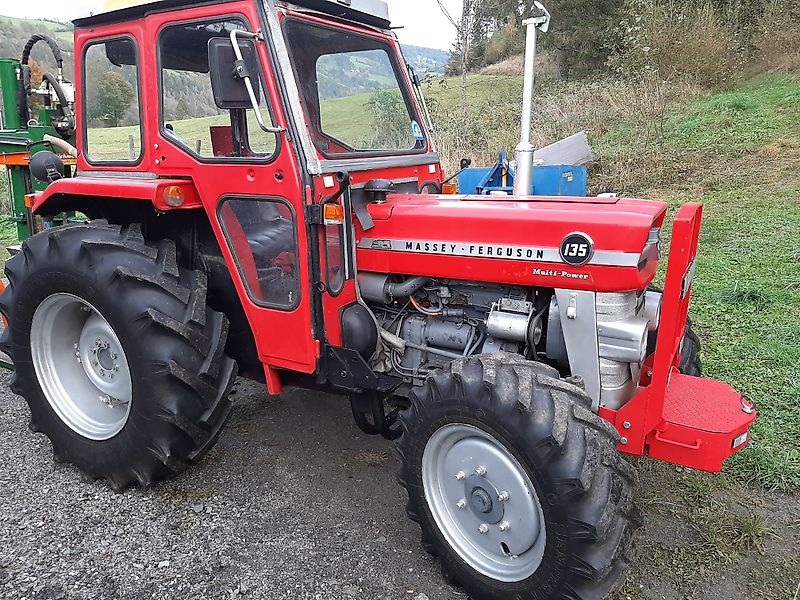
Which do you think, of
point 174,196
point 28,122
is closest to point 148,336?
point 174,196

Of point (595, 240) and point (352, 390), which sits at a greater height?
point (595, 240)

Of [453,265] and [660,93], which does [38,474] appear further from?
[660,93]

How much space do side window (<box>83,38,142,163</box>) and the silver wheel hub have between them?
2.11 meters

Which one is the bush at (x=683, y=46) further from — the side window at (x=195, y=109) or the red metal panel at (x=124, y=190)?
the red metal panel at (x=124, y=190)

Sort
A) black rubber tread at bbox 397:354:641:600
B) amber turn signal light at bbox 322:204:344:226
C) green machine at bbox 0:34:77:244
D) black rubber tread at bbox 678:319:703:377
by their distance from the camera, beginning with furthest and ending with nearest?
green machine at bbox 0:34:77:244 → black rubber tread at bbox 678:319:703:377 → amber turn signal light at bbox 322:204:344:226 → black rubber tread at bbox 397:354:641:600

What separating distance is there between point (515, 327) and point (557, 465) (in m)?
0.71

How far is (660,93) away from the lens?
33.5 feet

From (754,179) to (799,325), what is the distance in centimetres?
461

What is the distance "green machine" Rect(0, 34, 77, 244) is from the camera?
5.08 meters

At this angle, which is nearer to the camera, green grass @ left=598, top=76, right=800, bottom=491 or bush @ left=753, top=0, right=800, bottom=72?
green grass @ left=598, top=76, right=800, bottom=491

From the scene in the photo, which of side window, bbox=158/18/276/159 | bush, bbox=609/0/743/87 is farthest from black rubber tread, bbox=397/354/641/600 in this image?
bush, bbox=609/0/743/87

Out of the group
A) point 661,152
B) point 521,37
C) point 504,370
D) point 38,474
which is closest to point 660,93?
point 661,152

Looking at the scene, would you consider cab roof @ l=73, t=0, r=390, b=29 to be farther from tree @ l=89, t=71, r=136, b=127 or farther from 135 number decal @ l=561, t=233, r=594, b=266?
135 number decal @ l=561, t=233, r=594, b=266

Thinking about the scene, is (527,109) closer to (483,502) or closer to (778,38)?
(483,502)
